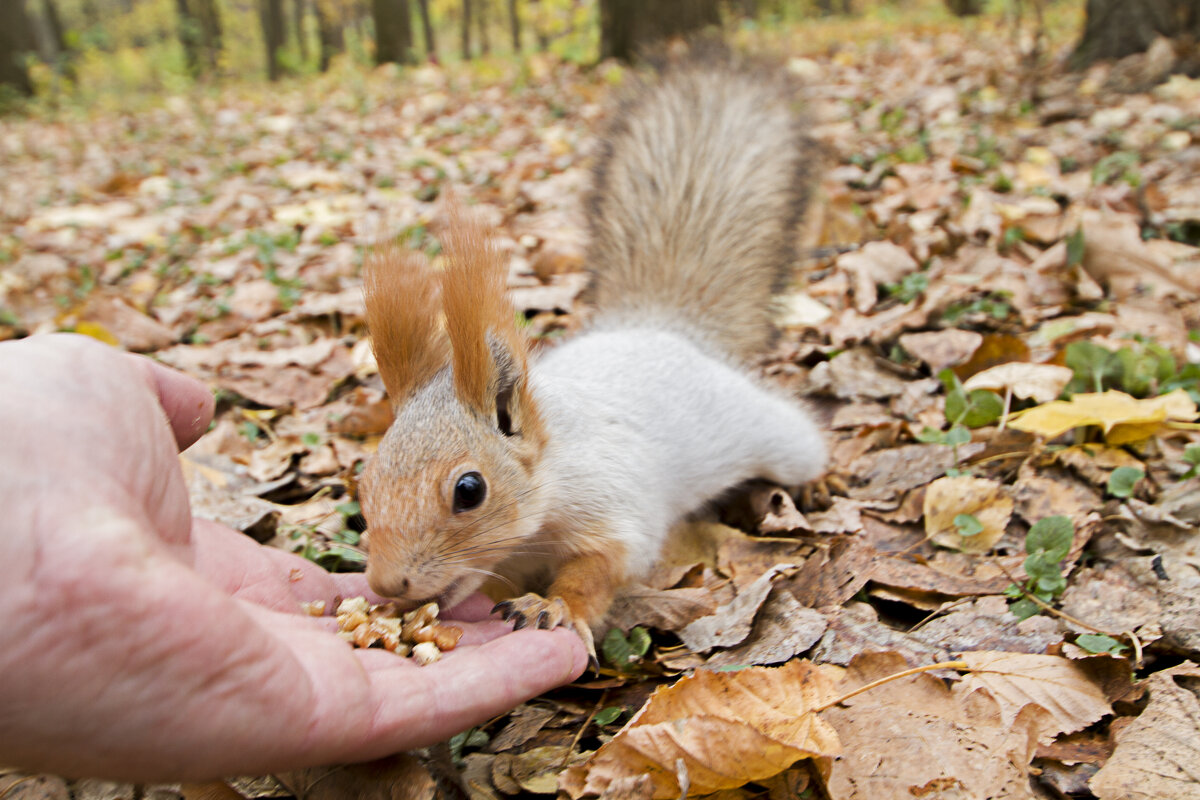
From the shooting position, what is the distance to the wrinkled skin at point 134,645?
780 millimetres

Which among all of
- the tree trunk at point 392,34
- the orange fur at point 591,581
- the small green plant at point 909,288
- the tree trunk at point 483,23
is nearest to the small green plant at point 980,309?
the small green plant at point 909,288

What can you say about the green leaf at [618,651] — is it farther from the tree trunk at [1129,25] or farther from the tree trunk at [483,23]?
the tree trunk at [483,23]

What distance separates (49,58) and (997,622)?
17868 mm

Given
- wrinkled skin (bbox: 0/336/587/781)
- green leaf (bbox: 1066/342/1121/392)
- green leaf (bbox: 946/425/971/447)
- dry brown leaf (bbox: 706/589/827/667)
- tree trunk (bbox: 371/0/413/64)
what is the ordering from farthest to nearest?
1. tree trunk (bbox: 371/0/413/64)
2. green leaf (bbox: 1066/342/1121/392)
3. green leaf (bbox: 946/425/971/447)
4. dry brown leaf (bbox: 706/589/827/667)
5. wrinkled skin (bbox: 0/336/587/781)

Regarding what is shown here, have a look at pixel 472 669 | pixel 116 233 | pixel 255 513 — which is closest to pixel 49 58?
pixel 116 233

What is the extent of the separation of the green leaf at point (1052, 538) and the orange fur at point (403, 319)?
3.91ft

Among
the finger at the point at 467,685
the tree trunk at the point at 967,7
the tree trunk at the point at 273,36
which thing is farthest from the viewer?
the tree trunk at the point at 273,36

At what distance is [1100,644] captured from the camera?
1312mm

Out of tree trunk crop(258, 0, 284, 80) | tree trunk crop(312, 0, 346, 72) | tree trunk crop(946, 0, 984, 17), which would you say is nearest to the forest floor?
tree trunk crop(946, 0, 984, 17)

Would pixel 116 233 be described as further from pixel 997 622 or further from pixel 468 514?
pixel 997 622

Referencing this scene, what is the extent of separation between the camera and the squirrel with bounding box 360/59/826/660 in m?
1.42

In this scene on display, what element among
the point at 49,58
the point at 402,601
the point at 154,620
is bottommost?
the point at 402,601

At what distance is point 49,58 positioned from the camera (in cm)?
1438

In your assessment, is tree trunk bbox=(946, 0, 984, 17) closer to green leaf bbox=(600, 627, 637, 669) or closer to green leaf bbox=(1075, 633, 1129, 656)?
green leaf bbox=(1075, 633, 1129, 656)
